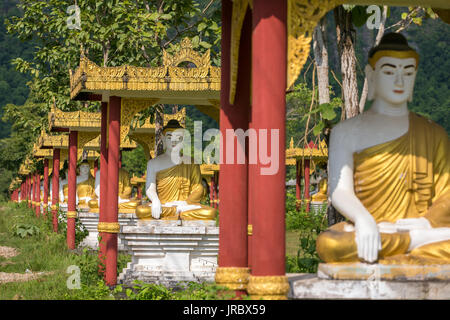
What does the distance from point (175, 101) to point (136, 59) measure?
125 inches

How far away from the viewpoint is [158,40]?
15.8 m

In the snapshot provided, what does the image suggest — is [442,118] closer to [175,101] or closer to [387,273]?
[175,101]

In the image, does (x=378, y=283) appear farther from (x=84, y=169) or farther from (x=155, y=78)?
(x=84, y=169)

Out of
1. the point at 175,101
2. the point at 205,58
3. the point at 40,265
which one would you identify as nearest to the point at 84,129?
the point at 40,265

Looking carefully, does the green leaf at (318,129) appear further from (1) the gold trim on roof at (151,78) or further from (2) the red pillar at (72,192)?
(2) the red pillar at (72,192)

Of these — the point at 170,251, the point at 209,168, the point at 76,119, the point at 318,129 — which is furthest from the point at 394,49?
the point at 209,168

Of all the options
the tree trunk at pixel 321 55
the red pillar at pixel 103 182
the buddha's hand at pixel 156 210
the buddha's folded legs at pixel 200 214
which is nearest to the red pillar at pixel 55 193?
the red pillar at pixel 103 182

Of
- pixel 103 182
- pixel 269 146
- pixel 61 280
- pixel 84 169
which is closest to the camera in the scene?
pixel 269 146

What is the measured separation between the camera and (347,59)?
29.8 feet

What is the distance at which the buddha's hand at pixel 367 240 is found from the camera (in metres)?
5.88

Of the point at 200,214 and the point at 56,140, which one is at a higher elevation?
the point at 56,140

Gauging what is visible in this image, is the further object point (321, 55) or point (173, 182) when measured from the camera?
point (173, 182)

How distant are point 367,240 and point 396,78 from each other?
5.19 ft

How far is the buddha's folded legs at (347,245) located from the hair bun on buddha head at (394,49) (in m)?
1.58
